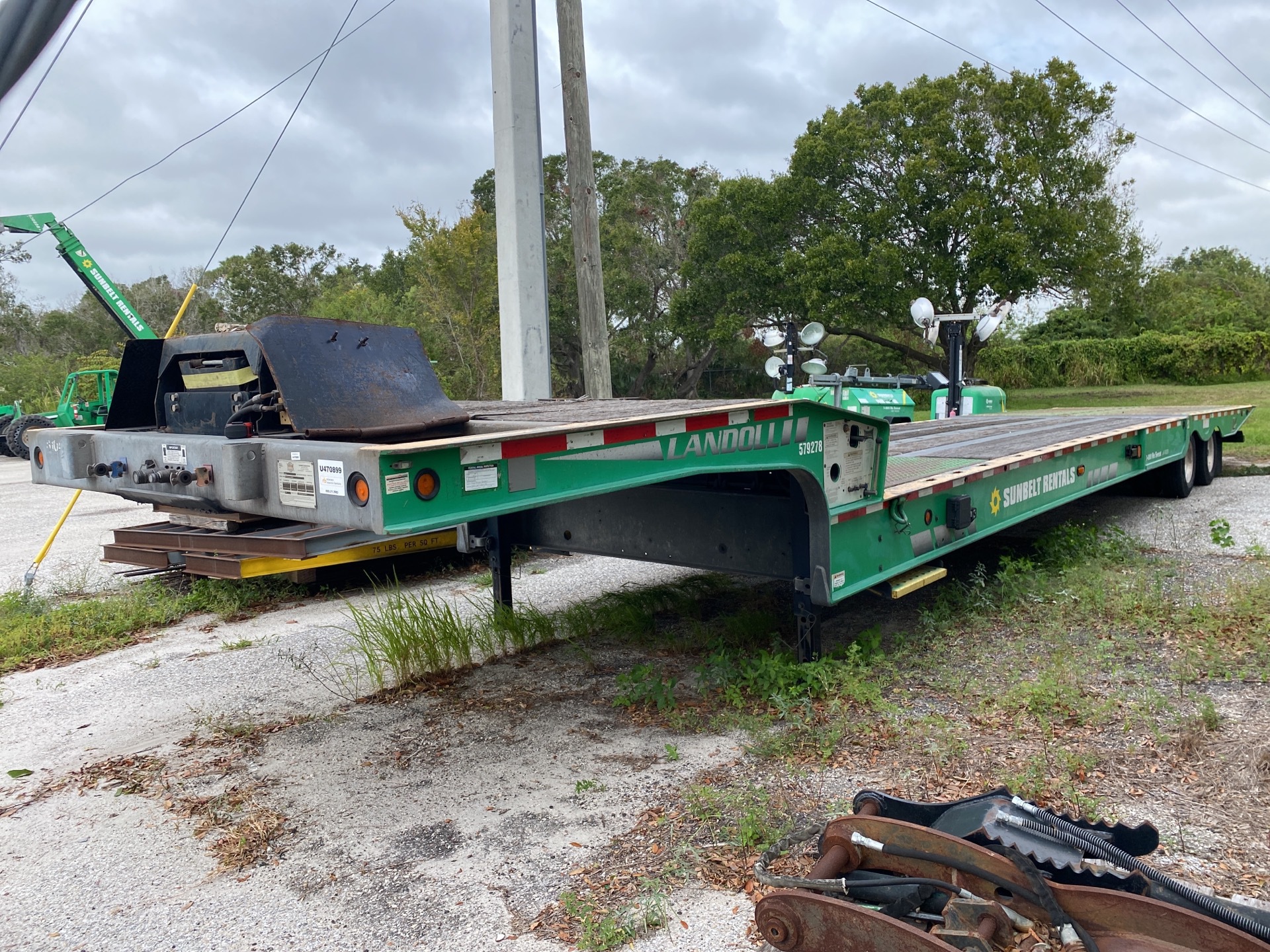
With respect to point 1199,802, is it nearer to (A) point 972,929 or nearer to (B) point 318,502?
(A) point 972,929

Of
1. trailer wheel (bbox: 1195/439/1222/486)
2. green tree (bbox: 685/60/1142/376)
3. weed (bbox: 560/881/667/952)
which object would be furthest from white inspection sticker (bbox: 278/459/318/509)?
green tree (bbox: 685/60/1142/376)

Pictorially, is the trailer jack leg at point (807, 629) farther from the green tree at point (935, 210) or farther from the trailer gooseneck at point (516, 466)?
the green tree at point (935, 210)

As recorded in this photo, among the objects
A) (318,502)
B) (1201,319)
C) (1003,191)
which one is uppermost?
(1003,191)

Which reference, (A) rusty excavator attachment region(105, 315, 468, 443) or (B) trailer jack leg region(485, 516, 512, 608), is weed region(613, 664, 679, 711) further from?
(A) rusty excavator attachment region(105, 315, 468, 443)

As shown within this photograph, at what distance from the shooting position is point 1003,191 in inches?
895

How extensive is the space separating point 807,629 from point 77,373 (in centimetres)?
1934

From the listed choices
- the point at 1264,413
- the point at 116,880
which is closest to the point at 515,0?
the point at 116,880

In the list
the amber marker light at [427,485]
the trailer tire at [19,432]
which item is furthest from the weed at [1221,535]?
the trailer tire at [19,432]

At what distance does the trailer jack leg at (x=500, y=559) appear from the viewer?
549 centimetres

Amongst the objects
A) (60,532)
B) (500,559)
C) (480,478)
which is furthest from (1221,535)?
(60,532)

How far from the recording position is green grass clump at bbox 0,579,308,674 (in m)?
5.83

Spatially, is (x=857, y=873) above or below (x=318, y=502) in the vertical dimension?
below

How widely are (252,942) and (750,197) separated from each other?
25.3 metres

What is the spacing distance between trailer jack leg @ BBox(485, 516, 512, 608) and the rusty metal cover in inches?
75.7
